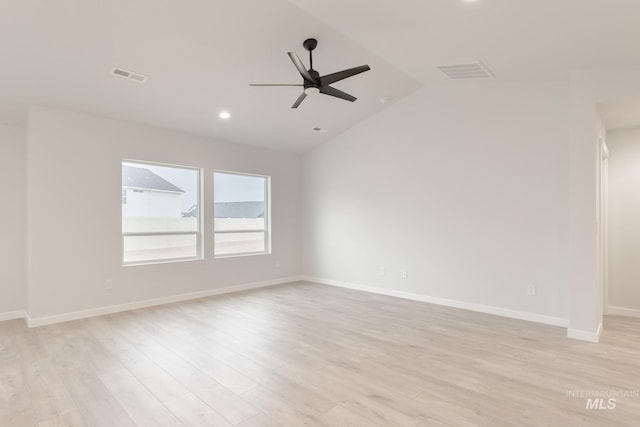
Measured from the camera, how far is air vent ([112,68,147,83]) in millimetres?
3690

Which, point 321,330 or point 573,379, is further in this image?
point 321,330

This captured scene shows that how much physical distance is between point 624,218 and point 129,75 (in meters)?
6.46

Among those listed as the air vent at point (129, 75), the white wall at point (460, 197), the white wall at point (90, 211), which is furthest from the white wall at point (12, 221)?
the white wall at point (460, 197)

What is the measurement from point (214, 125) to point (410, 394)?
4590mm

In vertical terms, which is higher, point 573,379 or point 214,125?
point 214,125

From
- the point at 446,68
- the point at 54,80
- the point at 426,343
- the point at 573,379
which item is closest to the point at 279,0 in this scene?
the point at 446,68

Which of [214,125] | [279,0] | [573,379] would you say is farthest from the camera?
[214,125]

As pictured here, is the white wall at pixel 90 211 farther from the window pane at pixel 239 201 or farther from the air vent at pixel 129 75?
the air vent at pixel 129 75

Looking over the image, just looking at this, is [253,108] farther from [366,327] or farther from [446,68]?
[366,327]

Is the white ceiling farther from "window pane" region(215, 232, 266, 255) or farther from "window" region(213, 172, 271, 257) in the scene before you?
"window pane" region(215, 232, 266, 255)

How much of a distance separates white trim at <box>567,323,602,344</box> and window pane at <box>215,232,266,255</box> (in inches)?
194

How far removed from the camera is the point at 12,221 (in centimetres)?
462

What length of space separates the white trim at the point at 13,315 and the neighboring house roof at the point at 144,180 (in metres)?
2.18

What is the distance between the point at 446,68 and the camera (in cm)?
421
